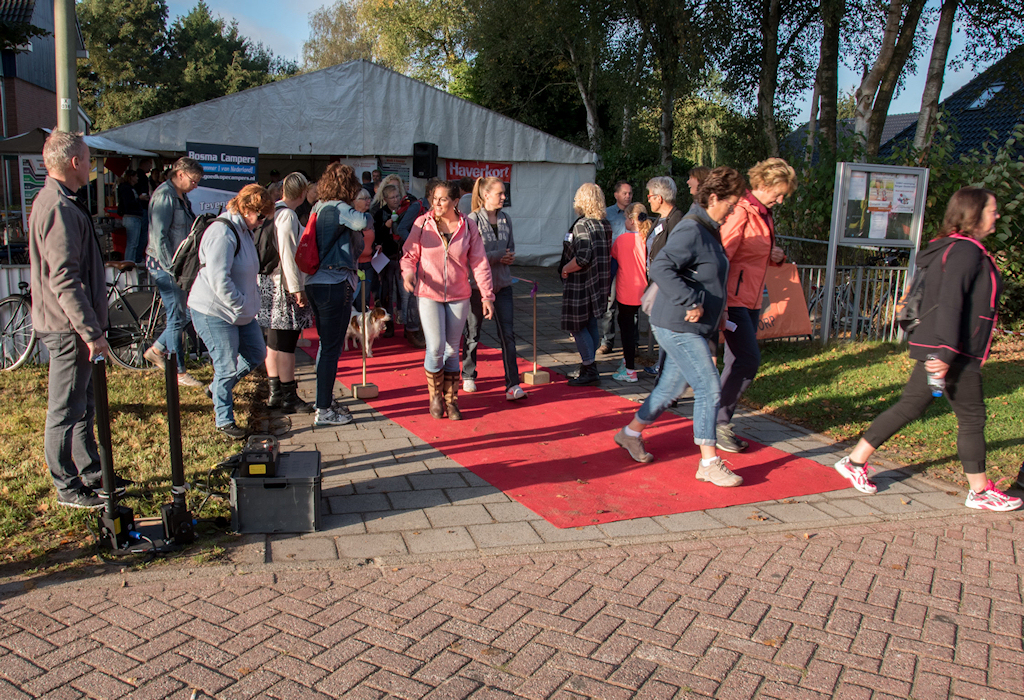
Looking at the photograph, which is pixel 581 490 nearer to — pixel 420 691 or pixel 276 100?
pixel 420 691

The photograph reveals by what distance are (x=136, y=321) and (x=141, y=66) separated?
51.3m

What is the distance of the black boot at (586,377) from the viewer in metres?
7.50

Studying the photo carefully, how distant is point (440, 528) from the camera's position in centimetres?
424

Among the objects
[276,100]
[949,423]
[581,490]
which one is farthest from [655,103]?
[581,490]

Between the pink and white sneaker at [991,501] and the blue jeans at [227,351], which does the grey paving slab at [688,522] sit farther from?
the blue jeans at [227,351]

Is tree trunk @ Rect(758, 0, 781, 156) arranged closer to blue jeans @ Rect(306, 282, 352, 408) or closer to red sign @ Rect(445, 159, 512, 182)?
red sign @ Rect(445, 159, 512, 182)

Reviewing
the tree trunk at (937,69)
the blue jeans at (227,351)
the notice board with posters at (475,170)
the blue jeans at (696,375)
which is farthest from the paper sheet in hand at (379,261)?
the tree trunk at (937,69)

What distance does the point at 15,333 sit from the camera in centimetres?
736

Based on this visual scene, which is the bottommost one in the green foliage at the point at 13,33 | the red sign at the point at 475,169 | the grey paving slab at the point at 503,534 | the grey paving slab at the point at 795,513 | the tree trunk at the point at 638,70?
the grey paving slab at the point at 503,534

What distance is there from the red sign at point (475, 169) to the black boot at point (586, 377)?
11666mm

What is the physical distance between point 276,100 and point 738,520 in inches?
567

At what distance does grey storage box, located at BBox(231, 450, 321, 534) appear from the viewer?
401 centimetres

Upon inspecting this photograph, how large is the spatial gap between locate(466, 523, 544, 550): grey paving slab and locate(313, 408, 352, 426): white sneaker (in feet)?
7.27

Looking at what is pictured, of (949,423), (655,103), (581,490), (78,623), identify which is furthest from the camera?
(655,103)
